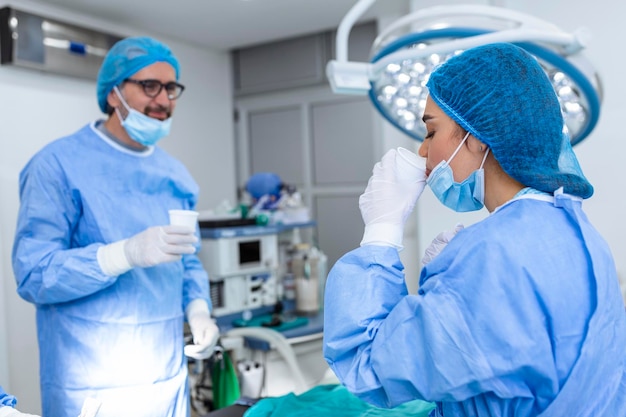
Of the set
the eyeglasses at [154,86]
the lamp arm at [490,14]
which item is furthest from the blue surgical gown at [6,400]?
the lamp arm at [490,14]

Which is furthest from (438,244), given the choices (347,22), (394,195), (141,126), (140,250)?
(141,126)

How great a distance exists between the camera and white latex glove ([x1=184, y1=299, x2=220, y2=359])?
150 centimetres

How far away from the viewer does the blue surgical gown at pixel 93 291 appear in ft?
4.61

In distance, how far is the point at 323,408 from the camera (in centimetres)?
128

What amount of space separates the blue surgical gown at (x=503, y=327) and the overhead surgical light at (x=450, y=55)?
0.41 metres

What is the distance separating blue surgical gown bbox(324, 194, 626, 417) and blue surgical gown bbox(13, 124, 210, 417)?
78 centimetres

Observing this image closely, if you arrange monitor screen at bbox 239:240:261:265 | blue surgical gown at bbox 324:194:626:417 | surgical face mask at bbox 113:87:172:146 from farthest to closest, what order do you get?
1. monitor screen at bbox 239:240:261:265
2. surgical face mask at bbox 113:87:172:146
3. blue surgical gown at bbox 324:194:626:417

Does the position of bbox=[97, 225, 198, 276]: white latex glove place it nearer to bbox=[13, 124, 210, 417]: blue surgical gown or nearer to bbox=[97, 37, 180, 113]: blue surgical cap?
bbox=[13, 124, 210, 417]: blue surgical gown

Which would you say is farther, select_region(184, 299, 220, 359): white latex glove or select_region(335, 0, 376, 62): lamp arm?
select_region(184, 299, 220, 359): white latex glove

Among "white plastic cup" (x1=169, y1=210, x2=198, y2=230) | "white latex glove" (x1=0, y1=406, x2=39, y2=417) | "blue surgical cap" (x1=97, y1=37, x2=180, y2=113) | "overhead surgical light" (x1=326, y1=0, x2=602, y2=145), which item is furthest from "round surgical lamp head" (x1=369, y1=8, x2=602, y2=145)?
"white latex glove" (x1=0, y1=406, x2=39, y2=417)

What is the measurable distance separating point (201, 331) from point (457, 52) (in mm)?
985

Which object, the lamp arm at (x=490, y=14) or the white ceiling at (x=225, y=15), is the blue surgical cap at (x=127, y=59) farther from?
the white ceiling at (x=225, y=15)

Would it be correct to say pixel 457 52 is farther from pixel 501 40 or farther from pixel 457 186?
pixel 457 186

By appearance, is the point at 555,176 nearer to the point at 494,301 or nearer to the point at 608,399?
the point at 494,301
